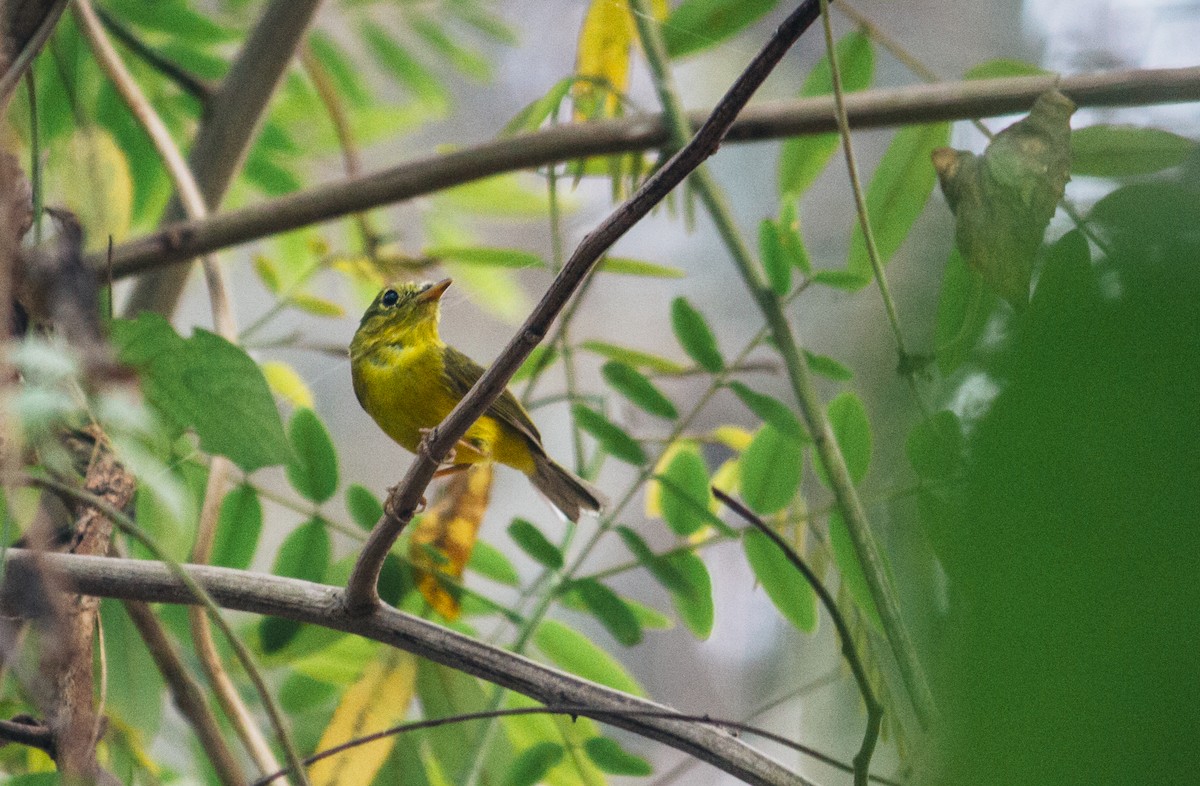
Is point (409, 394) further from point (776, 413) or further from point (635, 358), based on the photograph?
point (776, 413)

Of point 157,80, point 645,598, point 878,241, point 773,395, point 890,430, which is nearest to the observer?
point 890,430

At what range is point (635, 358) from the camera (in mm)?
844

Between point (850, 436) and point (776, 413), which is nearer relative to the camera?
point (850, 436)

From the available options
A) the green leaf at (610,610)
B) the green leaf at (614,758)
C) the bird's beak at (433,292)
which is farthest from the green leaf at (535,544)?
the bird's beak at (433,292)

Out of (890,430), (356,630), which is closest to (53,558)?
(356,630)

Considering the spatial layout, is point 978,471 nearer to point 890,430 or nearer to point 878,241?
point 890,430

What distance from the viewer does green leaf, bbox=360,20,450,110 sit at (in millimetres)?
1382

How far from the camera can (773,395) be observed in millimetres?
734

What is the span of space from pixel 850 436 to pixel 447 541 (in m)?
0.31

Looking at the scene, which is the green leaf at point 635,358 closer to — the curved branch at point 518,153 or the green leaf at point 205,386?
the curved branch at point 518,153

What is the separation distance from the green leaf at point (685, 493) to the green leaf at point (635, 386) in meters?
0.04

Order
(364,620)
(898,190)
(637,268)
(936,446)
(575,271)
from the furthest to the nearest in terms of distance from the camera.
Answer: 1. (637,268)
2. (898,190)
3. (364,620)
4. (575,271)
5. (936,446)

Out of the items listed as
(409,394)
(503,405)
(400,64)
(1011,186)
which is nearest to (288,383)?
(409,394)

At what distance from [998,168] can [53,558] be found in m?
0.48
